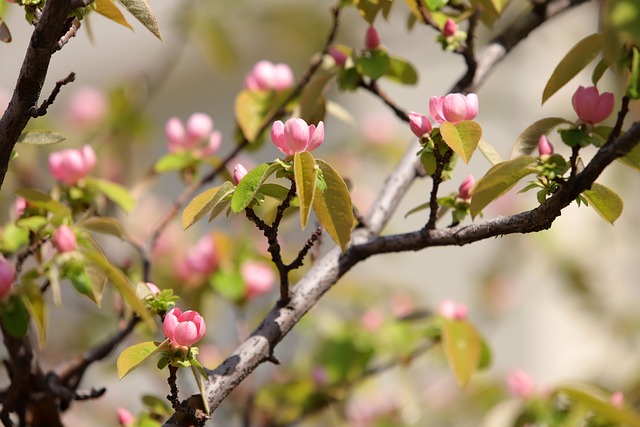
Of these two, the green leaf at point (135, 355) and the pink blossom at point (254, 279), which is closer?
the green leaf at point (135, 355)

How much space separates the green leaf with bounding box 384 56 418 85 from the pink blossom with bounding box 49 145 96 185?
417mm

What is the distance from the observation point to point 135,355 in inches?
29.4

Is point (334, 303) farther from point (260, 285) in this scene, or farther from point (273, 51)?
point (273, 51)

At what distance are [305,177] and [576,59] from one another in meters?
0.27

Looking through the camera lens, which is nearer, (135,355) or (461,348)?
(135,355)

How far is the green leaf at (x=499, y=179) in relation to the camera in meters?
0.70

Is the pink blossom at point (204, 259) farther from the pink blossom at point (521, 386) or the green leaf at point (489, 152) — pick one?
the green leaf at point (489, 152)

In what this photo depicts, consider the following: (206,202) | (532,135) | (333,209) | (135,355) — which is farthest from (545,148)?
(135,355)

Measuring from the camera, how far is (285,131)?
73cm

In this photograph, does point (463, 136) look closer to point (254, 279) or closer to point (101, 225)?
point (101, 225)

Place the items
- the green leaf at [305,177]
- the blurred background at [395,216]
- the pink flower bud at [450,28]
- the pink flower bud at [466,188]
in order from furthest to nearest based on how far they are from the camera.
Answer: the blurred background at [395,216], the pink flower bud at [450,28], the pink flower bud at [466,188], the green leaf at [305,177]

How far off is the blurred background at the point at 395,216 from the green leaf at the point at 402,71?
68cm

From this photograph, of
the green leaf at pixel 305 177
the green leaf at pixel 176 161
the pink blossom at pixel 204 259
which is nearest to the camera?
the green leaf at pixel 305 177

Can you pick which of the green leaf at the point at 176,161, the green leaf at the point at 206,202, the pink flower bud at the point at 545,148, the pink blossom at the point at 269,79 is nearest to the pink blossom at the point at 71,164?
the green leaf at the point at 176,161
